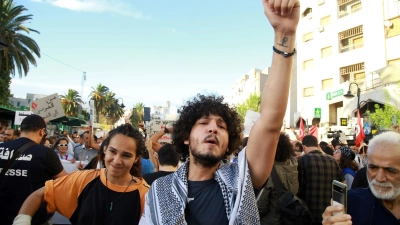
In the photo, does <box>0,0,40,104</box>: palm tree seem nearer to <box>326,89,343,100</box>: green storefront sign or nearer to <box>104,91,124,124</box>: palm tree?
<box>326,89,343,100</box>: green storefront sign

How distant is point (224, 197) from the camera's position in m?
1.72

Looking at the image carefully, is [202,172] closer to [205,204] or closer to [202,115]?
[205,204]

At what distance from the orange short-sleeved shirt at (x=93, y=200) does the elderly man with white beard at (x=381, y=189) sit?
Result: 169 cm

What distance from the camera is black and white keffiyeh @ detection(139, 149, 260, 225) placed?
160cm

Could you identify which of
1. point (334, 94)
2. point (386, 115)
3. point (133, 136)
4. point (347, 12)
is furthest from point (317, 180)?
point (347, 12)

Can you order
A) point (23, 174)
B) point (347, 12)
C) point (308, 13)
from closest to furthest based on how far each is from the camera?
point (23, 174), point (347, 12), point (308, 13)

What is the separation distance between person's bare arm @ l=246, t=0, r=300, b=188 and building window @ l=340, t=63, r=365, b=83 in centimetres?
2961

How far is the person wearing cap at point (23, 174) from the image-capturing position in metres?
3.49

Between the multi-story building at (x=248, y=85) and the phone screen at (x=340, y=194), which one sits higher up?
the multi-story building at (x=248, y=85)

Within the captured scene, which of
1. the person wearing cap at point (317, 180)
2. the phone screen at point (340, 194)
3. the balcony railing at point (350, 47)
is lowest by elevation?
the person wearing cap at point (317, 180)

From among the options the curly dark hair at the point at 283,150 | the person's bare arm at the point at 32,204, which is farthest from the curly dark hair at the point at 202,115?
the curly dark hair at the point at 283,150

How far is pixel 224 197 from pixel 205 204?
0.13 metres

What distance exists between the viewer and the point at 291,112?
38.2 m

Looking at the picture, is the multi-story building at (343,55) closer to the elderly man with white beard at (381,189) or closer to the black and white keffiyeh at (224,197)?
the elderly man with white beard at (381,189)
